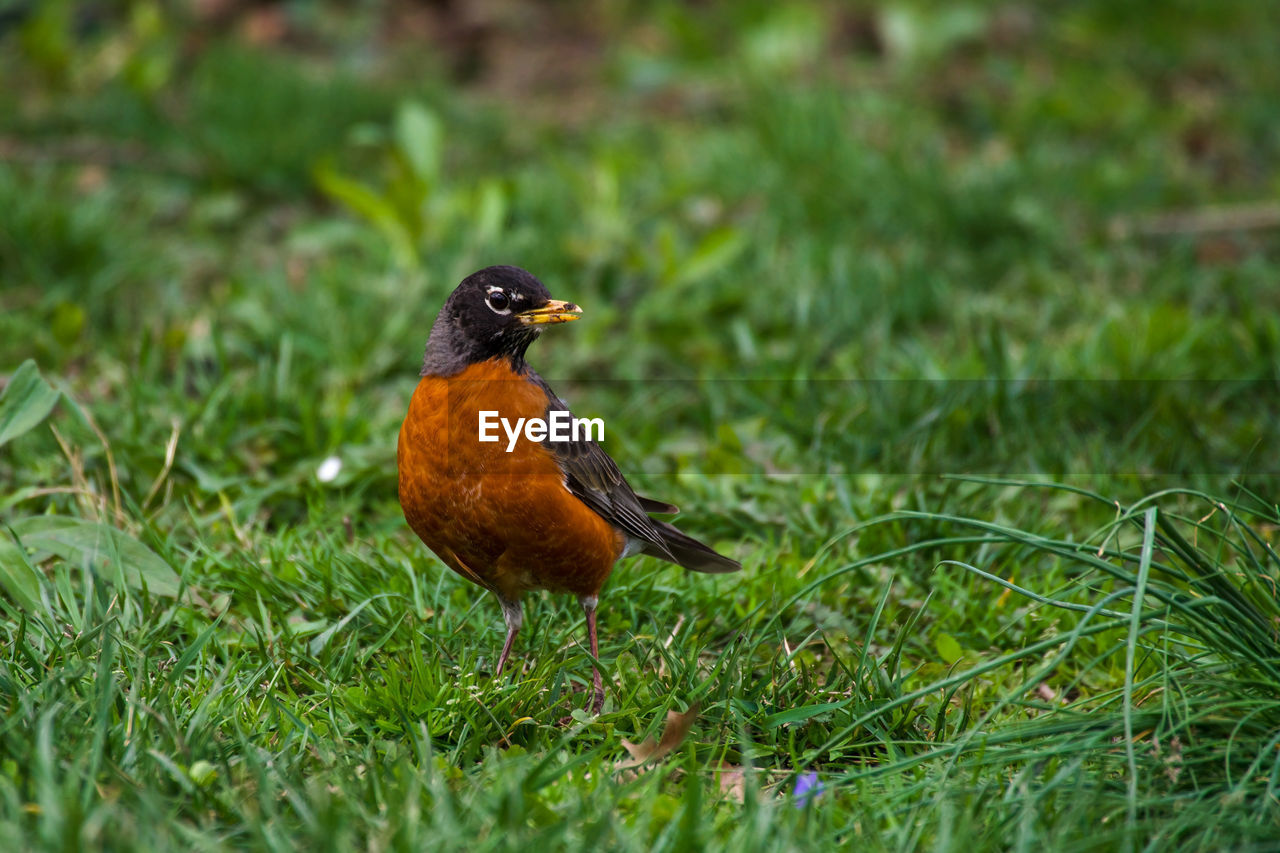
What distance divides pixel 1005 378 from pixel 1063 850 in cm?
254

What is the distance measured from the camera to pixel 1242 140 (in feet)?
24.1

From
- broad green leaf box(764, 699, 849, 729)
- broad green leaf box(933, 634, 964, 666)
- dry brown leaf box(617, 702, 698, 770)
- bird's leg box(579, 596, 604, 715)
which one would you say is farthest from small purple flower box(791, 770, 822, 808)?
broad green leaf box(933, 634, 964, 666)

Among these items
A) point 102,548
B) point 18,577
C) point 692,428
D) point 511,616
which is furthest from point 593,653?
point 692,428

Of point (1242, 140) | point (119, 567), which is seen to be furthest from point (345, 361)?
point (1242, 140)

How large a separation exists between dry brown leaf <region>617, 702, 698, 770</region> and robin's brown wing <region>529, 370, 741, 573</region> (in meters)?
0.65

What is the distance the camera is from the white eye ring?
307 cm

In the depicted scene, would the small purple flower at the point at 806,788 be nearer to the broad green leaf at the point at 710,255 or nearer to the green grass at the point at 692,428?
the green grass at the point at 692,428

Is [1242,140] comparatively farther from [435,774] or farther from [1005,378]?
[435,774]

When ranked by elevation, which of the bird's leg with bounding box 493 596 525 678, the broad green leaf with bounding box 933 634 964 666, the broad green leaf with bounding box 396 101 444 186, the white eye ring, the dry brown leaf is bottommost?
the broad green leaf with bounding box 933 634 964 666

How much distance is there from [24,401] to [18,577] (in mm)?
613

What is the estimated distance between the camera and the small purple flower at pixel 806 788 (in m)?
2.38

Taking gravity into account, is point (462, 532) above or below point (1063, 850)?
above

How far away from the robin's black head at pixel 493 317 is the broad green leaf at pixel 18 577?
1.16 meters

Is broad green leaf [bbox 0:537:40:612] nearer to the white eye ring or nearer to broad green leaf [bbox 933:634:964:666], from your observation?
the white eye ring
